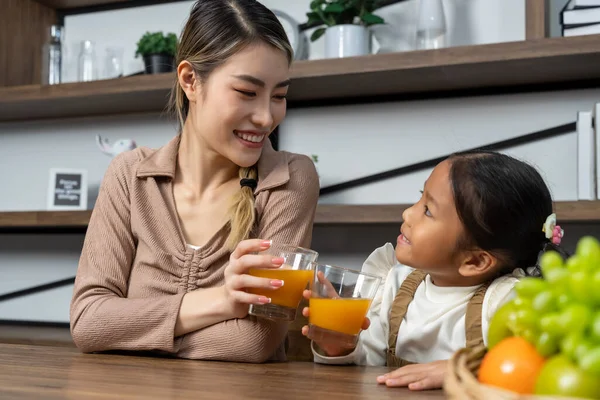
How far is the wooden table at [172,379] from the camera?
0.97 meters

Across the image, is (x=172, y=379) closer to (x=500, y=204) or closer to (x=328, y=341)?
(x=328, y=341)

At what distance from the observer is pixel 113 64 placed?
9.48ft

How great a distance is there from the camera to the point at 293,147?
109 inches

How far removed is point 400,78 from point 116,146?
113 cm

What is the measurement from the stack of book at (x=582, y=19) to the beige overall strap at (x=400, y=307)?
3.32ft

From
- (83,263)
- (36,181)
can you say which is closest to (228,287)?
(83,263)

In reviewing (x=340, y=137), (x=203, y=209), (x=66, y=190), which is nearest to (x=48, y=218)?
(x=66, y=190)

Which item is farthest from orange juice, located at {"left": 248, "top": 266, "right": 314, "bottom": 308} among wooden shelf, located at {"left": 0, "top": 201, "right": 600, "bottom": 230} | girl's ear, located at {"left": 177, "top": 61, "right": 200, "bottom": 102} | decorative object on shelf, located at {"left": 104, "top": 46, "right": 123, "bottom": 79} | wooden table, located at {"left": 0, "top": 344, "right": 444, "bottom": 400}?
decorative object on shelf, located at {"left": 104, "top": 46, "right": 123, "bottom": 79}

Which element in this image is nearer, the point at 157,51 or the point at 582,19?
the point at 582,19

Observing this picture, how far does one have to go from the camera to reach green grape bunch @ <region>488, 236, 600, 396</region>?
559mm

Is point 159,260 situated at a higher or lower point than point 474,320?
higher

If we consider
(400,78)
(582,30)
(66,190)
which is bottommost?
(66,190)

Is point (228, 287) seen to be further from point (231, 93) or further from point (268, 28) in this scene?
point (268, 28)

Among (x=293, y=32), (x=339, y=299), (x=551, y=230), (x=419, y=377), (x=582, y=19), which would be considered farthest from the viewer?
(x=293, y=32)
